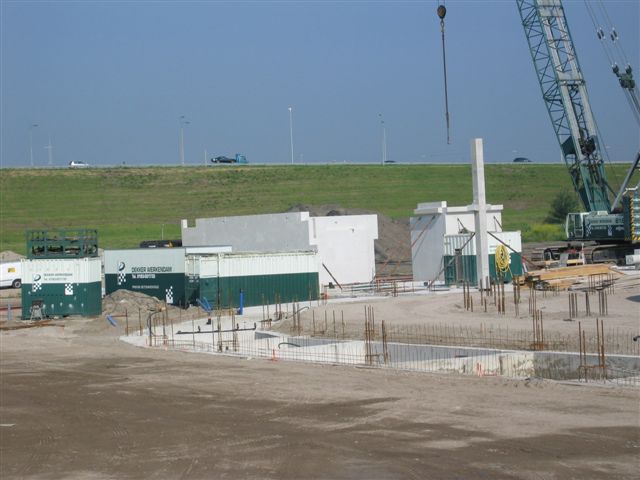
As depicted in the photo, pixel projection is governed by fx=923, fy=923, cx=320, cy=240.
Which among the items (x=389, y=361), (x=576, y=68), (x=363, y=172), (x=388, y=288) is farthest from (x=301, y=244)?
(x=363, y=172)

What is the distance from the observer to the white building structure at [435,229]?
4931 centimetres

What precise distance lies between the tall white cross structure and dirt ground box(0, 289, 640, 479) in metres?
19.6

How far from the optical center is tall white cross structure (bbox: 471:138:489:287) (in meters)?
43.2

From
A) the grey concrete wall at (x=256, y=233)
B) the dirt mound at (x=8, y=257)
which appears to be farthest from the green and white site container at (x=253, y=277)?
the dirt mound at (x=8, y=257)

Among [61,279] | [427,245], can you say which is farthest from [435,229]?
[61,279]

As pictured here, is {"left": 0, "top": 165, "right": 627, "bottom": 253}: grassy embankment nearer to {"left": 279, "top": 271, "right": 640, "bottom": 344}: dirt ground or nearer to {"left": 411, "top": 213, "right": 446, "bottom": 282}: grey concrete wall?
{"left": 411, "top": 213, "right": 446, "bottom": 282}: grey concrete wall

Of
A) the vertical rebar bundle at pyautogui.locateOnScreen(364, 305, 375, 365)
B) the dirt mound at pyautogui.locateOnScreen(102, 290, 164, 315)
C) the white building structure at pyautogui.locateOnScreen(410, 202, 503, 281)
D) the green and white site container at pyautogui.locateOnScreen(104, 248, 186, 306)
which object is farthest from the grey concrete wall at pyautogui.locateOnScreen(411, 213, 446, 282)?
the vertical rebar bundle at pyautogui.locateOnScreen(364, 305, 375, 365)

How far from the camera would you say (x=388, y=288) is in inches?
1861

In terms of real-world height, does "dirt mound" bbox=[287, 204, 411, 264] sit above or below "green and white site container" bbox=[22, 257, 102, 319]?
above

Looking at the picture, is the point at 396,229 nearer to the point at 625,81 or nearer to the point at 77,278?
the point at 625,81

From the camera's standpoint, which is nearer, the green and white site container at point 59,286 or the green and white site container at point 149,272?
the green and white site container at point 59,286

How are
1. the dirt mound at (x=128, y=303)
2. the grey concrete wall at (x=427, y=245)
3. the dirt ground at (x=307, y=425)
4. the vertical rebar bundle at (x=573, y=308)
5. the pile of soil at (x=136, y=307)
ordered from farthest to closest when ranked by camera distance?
the grey concrete wall at (x=427, y=245) → the dirt mound at (x=128, y=303) → the pile of soil at (x=136, y=307) → the vertical rebar bundle at (x=573, y=308) → the dirt ground at (x=307, y=425)

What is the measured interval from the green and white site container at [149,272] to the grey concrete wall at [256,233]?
9.19m

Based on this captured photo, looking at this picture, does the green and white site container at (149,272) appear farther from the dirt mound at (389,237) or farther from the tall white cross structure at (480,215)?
the dirt mound at (389,237)
